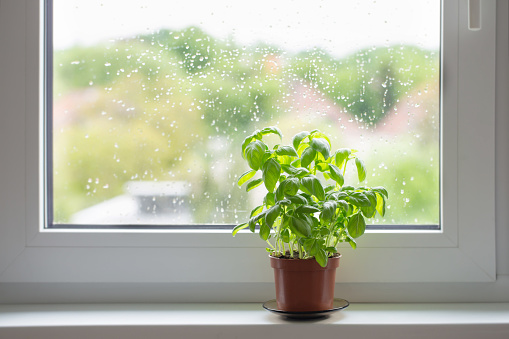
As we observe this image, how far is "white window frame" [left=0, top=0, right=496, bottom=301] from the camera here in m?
1.13

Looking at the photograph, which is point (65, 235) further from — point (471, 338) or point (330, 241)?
point (471, 338)

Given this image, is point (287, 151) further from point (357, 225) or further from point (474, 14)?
point (474, 14)

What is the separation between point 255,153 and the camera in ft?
3.21

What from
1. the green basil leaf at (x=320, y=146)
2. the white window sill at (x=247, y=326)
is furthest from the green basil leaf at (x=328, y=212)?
the white window sill at (x=247, y=326)

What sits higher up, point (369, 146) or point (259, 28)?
point (259, 28)

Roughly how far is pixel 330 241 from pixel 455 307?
0.31 m

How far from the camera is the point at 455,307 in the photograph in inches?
43.3

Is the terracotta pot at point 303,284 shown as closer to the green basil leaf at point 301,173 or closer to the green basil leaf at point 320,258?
the green basil leaf at point 320,258

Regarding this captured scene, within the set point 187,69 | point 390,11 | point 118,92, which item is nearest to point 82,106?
point 118,92

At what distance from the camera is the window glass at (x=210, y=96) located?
1.17 meters

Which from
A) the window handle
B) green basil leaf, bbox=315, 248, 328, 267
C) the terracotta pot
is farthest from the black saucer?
the window handle

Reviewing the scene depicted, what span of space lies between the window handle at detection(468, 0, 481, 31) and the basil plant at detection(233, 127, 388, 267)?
402mm

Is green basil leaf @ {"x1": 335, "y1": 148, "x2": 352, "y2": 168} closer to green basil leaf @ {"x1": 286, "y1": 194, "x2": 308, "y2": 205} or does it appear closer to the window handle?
green basil leaf @ {"x1": 286, "y1": 194, "x2": 308, "y2": 205}

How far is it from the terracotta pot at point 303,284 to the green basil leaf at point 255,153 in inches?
7.3
